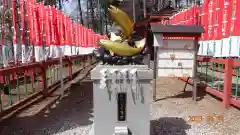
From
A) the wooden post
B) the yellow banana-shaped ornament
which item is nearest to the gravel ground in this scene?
the wooden post

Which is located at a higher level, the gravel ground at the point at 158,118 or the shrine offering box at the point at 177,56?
the shrine offering box at the point at 177,56

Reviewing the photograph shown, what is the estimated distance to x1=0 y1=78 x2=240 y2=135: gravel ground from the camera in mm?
4211

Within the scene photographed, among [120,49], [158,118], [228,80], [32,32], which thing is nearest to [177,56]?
[228,80]

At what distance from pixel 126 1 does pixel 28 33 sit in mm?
2735

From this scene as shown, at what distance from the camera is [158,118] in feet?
15.9

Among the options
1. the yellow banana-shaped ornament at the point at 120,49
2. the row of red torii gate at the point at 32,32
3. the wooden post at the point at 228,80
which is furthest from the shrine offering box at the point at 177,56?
the yellow banana-shaped ornament at the point at 120,49

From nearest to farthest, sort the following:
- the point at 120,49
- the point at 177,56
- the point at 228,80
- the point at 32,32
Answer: the point at 120,49, the point at 228,80, the point at 32,32, the point at 177,56

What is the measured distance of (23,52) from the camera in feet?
15.4

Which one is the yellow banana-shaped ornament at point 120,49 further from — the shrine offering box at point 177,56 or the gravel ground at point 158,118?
the shrine offering box at point 177,56

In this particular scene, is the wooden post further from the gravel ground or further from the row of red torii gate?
the row of red torii gate

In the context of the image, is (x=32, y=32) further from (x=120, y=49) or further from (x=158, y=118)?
(x=158, y=118)

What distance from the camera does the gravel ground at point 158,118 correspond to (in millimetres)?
4211

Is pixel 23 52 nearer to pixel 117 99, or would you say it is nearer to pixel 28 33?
pixel 28 33

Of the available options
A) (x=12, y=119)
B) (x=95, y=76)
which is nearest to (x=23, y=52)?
(x=12, y=119)
